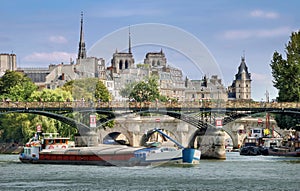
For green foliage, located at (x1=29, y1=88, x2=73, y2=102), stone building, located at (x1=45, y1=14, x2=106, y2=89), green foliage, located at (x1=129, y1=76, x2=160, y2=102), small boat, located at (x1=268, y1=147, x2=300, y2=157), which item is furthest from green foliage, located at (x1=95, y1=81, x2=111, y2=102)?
small boat, located at (x1=268, y1=147, x2=300, y2=157)

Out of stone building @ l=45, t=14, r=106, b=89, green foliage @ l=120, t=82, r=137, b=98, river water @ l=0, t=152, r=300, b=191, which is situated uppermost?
stone building @ l=45, t=14, r=106, b=89

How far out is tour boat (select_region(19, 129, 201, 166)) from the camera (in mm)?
79250

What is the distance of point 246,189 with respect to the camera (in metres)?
59.4

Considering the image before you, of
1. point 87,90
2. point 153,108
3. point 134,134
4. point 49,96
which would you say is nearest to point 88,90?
point 87,90

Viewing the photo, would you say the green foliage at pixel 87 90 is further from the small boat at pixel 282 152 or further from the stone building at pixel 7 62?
the stone building at pixel 7 62

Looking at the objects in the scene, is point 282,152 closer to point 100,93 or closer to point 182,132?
point 182,132

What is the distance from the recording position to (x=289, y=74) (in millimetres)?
102250

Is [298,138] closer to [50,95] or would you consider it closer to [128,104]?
Result: [128,104]

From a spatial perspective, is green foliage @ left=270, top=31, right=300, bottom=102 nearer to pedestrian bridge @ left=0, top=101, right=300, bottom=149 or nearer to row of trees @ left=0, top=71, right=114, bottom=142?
pedestrian bridge @ left=0, top=101, right=300, bottom=149

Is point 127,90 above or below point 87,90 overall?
above

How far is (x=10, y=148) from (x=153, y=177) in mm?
55781

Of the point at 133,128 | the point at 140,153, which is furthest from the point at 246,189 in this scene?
the point at 133,128

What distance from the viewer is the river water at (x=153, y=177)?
201 ft

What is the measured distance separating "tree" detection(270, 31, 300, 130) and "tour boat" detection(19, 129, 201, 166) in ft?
72.6
